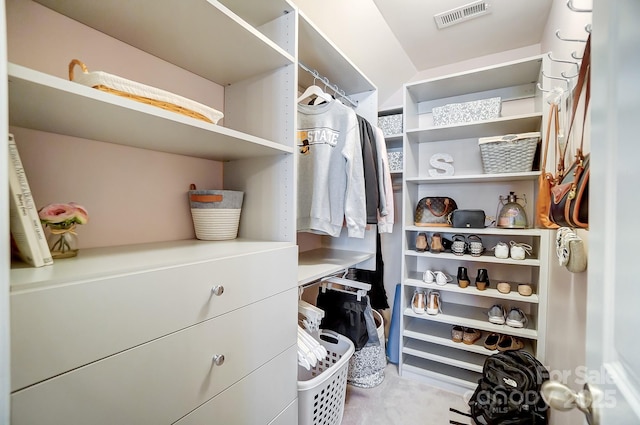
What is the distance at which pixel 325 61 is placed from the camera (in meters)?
1.53

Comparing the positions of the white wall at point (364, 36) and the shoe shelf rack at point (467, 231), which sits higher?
the white wall at point (364, 36)

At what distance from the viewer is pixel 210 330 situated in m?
0.79

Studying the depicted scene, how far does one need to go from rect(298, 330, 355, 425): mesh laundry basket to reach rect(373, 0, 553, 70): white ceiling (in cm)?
205

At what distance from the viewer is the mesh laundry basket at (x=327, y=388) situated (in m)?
1.18

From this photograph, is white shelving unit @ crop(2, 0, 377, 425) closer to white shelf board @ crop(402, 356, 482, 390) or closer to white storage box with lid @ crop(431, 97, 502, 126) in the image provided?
white storage box with lid @ crop(431, 97, 502, 126)

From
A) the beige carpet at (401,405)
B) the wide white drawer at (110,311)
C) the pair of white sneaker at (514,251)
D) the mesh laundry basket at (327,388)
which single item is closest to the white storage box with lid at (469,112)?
the pair of white sneaker at (514,251)

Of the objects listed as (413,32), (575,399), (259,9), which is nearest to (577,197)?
(575,399)

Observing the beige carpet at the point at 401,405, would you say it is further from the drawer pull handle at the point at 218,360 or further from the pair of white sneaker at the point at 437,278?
the drawer pull handle at the point at 218,360

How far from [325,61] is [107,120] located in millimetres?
1177

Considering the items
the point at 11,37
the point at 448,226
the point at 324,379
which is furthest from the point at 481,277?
the point at 11,37

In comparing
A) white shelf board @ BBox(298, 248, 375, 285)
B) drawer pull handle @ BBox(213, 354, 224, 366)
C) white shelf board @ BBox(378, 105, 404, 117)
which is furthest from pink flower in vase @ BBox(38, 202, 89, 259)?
white shelf board @ BBox(378, 105, 404, 117)

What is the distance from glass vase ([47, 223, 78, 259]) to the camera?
2.35 feet

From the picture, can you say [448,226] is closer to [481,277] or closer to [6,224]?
[481,277]

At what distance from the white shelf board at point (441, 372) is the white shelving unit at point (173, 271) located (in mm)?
1218
